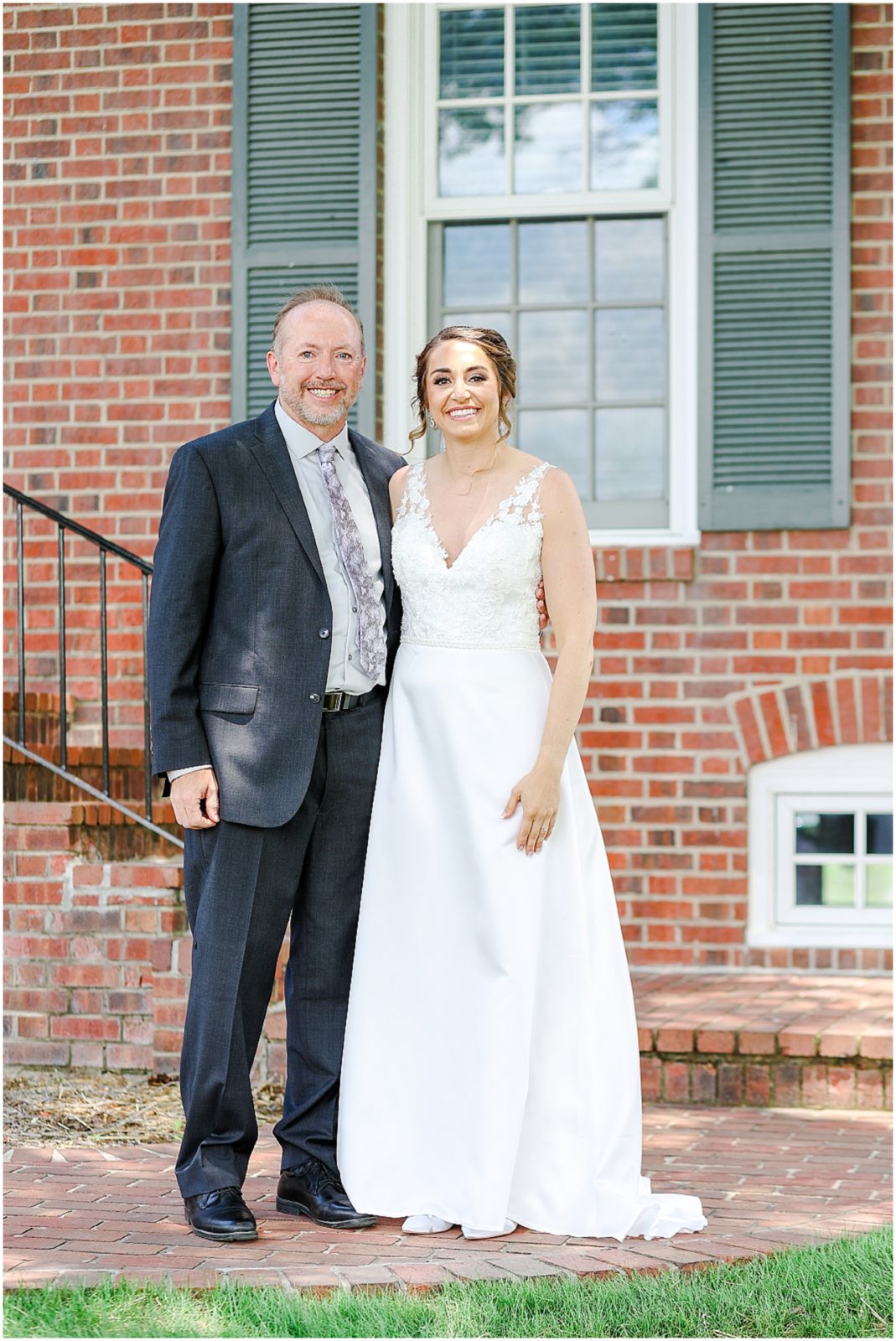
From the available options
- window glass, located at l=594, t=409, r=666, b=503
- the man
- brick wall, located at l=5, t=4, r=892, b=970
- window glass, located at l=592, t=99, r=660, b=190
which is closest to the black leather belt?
the man

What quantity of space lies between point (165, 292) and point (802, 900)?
3.31 meters

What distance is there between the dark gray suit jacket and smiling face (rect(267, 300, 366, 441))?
→ 18 cm

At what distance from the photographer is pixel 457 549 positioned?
3428 mm

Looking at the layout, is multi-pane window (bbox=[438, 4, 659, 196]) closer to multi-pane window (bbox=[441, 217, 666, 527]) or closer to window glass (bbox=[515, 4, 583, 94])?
window glass (bbox=[515, 4, 583, 94])

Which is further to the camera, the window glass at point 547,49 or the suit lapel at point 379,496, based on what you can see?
the window glass at point 547,49

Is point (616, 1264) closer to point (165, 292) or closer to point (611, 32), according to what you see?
point (165, 292)

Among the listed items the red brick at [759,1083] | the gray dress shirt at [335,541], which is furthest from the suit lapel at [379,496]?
the red brick at [759,1083]

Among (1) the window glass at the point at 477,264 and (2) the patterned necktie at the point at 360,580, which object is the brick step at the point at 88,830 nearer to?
(2) the patterned necktie at the point at 360,580

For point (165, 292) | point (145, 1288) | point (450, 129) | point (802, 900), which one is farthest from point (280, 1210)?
point (450, 129)

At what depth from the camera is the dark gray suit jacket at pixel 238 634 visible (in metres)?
3.24

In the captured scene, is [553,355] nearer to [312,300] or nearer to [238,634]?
[312,300]

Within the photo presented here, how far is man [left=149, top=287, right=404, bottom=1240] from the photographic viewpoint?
10.7ft

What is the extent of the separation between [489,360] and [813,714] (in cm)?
263

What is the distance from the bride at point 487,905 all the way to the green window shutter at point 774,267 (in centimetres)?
237
